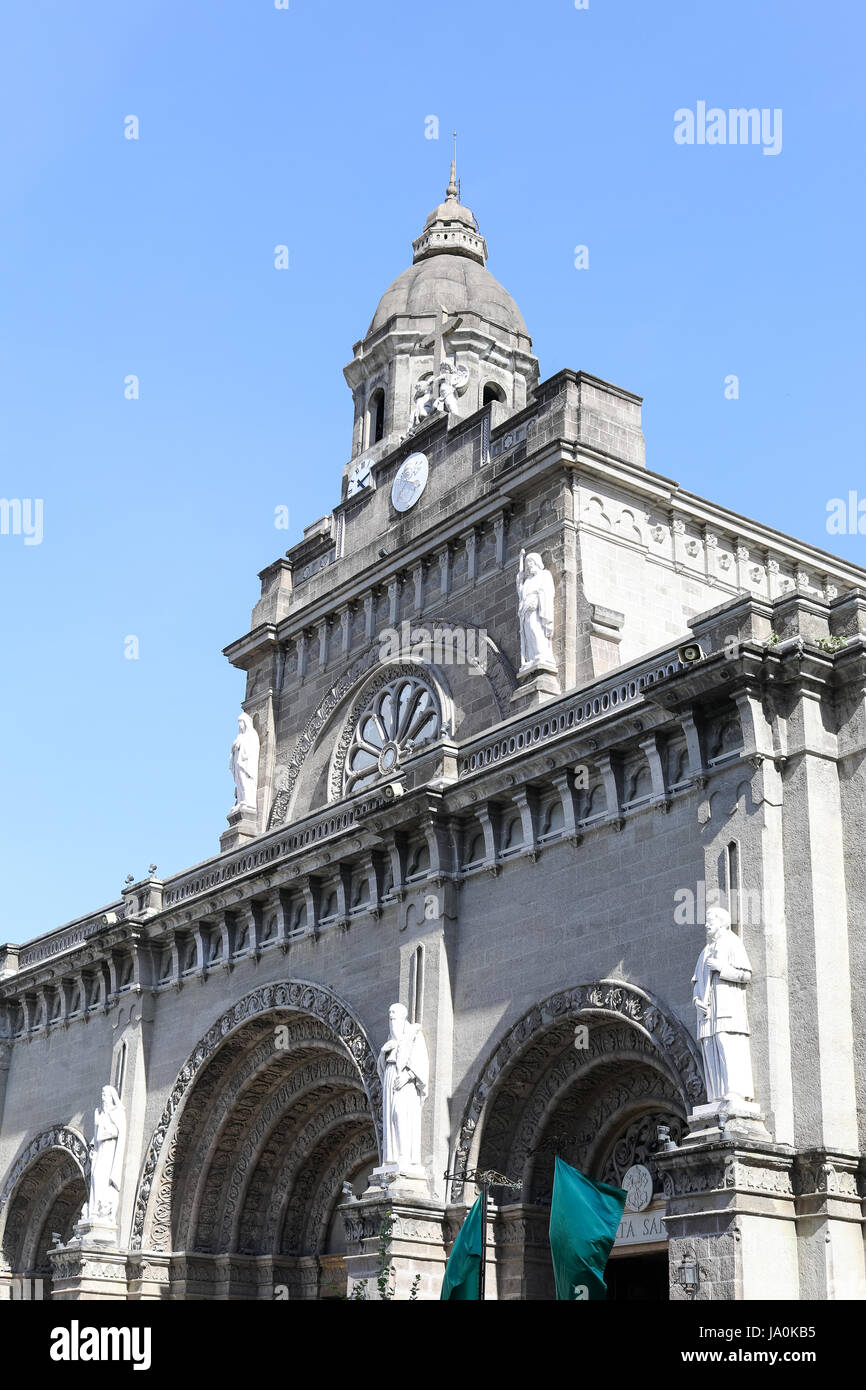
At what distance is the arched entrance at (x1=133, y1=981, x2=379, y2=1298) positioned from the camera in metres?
33.2

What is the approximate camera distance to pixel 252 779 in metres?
39.9

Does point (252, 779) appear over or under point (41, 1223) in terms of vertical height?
over

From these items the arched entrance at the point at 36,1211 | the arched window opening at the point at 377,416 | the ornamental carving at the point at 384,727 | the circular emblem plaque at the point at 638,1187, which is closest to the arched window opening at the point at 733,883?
the circular emblem plaque at the point at 638,1187

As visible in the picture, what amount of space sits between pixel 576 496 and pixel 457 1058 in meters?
11.7

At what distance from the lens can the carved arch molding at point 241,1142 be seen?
33062mm

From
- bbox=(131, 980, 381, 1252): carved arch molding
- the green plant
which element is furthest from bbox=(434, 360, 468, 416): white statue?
the green plant

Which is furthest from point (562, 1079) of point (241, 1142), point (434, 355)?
point (434, 355)

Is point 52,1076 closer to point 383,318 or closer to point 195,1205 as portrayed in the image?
point 195,1205

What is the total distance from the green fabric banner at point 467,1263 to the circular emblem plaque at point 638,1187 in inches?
103

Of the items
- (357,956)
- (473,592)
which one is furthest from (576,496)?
(357,956)

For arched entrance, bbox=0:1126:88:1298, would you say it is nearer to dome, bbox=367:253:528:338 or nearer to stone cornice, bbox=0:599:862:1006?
stone cornice, bbox=0:599:862:1006

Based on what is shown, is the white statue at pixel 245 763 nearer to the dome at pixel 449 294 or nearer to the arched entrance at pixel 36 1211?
the arched entrance at pixel 36 1211

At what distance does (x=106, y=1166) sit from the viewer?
34.8 meters
